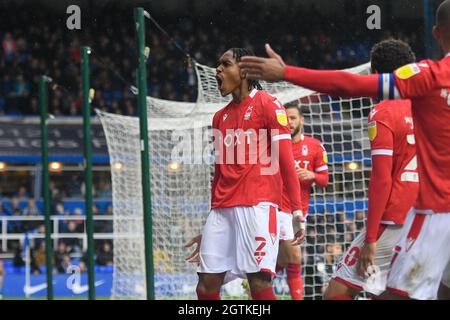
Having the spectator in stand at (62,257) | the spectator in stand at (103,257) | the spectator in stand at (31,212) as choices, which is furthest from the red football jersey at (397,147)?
the spectator in stand at (31,212)

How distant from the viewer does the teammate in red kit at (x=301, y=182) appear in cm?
746

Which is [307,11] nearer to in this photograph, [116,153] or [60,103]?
[60,103]

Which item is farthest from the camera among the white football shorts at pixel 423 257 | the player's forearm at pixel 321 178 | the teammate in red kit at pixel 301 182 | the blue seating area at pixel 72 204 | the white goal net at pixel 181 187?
the blue seating area at pixel 72 204

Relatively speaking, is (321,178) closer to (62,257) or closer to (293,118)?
(293,118)

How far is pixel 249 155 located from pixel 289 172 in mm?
280

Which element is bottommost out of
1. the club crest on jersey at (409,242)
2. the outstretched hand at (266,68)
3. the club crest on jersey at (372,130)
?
the club crest on jersey at (409,242)

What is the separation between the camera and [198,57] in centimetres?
2166

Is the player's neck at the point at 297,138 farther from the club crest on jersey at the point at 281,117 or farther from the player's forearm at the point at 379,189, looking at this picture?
the player's forearm at the point at 379,189

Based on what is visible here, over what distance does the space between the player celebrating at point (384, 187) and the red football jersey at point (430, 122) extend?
702mm

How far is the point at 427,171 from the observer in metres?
4.19

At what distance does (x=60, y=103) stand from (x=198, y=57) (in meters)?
3.49

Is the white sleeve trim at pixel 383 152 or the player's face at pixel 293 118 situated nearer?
the white sleeve trim at pixel 383 152

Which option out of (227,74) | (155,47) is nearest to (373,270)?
(227,74)
